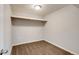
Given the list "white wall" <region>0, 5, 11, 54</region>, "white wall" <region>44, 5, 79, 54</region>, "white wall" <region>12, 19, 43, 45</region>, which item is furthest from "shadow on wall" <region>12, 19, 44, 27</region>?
"white wall" <region>0, 5, 11, 54</region>

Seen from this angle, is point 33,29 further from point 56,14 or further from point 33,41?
point 56,14

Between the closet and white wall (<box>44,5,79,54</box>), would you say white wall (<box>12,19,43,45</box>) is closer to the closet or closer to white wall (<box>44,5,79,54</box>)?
the closet

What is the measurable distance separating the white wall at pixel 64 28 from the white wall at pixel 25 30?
24 cm

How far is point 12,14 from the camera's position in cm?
236

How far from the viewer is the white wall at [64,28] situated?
2.29 meters

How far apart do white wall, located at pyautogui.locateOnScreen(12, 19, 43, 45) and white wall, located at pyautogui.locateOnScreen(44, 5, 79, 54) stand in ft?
0.78

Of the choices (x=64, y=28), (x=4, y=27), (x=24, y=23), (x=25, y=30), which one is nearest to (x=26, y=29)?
(x=25, y=30)

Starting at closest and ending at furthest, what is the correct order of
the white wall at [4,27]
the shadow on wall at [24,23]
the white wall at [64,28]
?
the white wall at [4,27], the white wall at [64,28], the shadow on wall at [24,23]

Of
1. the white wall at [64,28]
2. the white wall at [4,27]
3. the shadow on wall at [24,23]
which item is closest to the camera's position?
the white wall at [4,27]

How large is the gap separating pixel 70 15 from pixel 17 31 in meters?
1.48

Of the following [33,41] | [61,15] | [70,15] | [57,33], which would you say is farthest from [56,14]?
[33,41]

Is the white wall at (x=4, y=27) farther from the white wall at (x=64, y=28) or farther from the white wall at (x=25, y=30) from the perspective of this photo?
the white wall at (x=64, y=28)

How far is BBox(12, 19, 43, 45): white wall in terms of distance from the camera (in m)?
2.33

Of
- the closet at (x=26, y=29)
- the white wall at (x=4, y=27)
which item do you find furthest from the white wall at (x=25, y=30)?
the white wall at (x=4, y=27)
